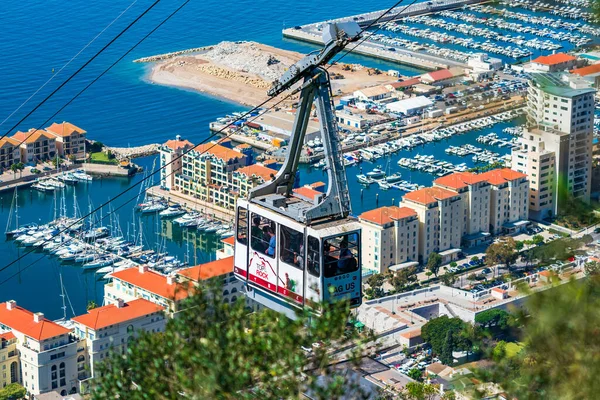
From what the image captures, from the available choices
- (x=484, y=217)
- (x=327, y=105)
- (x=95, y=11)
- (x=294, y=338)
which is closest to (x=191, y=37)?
(x=95, y=11)

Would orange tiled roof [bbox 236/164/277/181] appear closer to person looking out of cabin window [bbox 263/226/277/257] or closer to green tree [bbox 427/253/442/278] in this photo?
green tree [bbox 427/253/442/278]

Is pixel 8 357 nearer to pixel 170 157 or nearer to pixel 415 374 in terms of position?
pixel 415 374

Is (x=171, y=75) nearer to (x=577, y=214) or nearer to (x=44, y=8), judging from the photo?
(x=44, y=8)

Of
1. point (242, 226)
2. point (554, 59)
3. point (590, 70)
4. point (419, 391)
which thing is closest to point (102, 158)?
point (554, 59)

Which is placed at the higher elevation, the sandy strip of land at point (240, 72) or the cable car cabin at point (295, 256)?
the cable car cabin at point (295, 256)

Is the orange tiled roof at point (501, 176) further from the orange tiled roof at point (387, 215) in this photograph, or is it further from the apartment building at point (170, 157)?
the apartment building at point (170, 157)

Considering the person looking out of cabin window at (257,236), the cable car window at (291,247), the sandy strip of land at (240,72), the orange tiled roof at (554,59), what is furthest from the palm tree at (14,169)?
the cable car window at (291,247)

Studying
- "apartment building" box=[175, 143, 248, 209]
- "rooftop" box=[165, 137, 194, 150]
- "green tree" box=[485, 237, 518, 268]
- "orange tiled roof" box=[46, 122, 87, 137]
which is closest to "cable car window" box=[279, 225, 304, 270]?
"green tree" box=[485, 237, 518, 268]
